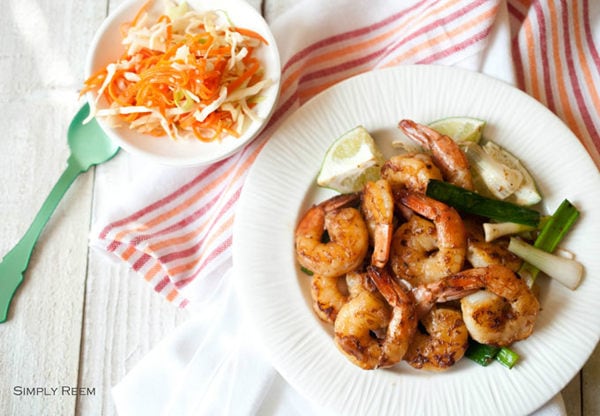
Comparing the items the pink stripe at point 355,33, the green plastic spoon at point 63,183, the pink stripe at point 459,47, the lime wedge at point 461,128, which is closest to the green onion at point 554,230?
the lime wedge at point 461,128

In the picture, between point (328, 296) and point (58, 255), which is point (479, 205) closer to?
point (328, 296)

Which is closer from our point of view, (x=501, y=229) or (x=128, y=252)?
(x=501, y=229)

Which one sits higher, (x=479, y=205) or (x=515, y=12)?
(x=515, y=12)

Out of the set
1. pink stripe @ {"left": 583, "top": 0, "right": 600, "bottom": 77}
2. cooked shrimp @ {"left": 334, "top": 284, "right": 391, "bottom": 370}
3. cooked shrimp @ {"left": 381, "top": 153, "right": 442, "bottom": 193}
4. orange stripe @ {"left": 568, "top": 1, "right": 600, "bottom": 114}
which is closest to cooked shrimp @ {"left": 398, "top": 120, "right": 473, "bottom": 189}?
cooked shrimp @ {"left": 381, "top": 153, "right": 442, "bottom": 193}

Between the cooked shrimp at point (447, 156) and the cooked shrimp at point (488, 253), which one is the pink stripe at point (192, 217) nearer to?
the cooked shrimp at point (447, 156)

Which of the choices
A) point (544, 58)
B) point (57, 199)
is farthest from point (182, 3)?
point (544, 58)

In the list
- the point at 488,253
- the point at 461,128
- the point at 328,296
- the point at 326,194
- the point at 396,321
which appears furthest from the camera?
the point at 326,194

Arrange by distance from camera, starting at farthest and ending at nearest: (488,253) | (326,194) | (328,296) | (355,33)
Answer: (355,33) < (326,194) < (328,296) < (488,253)

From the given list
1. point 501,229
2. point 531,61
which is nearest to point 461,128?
point 501,229
